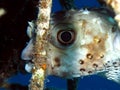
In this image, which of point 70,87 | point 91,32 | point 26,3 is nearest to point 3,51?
point 26,3

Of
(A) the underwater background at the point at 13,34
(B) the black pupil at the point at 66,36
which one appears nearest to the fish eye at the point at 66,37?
(B) the black pupil at the point at 66,36

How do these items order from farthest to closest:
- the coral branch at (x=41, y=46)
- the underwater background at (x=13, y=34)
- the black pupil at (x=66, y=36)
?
the underwater background at (x=13, y=34) → the black pupil at (x=66, y=36) → the coral branch at (x=41, y=46)

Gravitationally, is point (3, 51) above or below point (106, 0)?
below

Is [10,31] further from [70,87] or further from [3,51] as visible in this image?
[70,87]

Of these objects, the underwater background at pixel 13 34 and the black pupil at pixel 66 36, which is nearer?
the black pupil at pixel 66 36

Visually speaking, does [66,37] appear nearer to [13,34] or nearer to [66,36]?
[66,36]

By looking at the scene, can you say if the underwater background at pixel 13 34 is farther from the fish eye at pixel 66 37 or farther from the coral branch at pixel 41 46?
Answer: the coral branch at pixel 41 46

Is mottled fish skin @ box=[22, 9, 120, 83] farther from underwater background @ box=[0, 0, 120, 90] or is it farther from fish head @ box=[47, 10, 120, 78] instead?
underwater background @ box=[0, 0, 120, 90]
